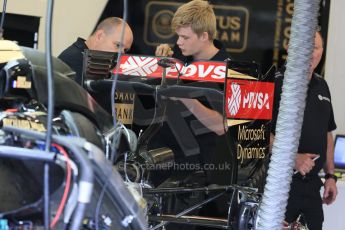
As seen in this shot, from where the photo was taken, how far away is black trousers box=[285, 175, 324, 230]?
9.82 feet

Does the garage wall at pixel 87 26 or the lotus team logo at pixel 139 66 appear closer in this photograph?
the lotus team logo at pixel 139 66

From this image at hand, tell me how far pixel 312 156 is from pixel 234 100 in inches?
42.6

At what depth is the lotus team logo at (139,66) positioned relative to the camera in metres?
2.02

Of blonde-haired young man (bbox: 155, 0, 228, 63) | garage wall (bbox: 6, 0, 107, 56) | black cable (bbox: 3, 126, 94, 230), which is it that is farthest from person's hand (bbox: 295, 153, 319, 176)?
garage wall (bbox: 6, 0, 107, 56)

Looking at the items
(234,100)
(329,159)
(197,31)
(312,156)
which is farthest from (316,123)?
(234,100)

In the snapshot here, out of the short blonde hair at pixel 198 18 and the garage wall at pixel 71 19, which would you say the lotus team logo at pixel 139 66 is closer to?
the short blonde hair at pixel 198 18

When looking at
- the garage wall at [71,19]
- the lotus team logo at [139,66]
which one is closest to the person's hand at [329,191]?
the lotus team logo at [139,66]

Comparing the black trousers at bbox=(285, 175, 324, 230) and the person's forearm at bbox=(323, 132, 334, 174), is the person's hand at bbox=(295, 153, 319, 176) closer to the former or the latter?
the black trousers at bbox=(285, 175, 324, 230)

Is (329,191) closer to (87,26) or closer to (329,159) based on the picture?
(329,159)

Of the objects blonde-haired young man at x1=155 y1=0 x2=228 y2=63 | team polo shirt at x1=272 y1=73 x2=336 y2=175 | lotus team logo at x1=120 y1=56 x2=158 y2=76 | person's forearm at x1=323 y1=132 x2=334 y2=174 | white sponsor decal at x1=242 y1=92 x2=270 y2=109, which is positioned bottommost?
person's forearm at x1=323 y1=132 x2=334 y2=174

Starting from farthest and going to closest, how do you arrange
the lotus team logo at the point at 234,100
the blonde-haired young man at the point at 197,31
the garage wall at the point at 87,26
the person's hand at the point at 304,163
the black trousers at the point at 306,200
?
the garage wall at the point at 87,26 < the black trousers at the point at 306,200 < the person's hand at the point at 304,163 < the blonde-haired young man at the point at 197,31 < the lotus team logo at the point at 234,100

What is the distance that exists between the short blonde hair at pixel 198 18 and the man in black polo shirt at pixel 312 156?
19.3 inches

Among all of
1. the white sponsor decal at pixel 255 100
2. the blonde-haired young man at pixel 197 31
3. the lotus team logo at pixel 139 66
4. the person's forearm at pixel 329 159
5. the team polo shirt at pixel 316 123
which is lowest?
the person's forearm at pixel 329 159

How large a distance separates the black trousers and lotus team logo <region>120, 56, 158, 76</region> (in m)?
1.25
